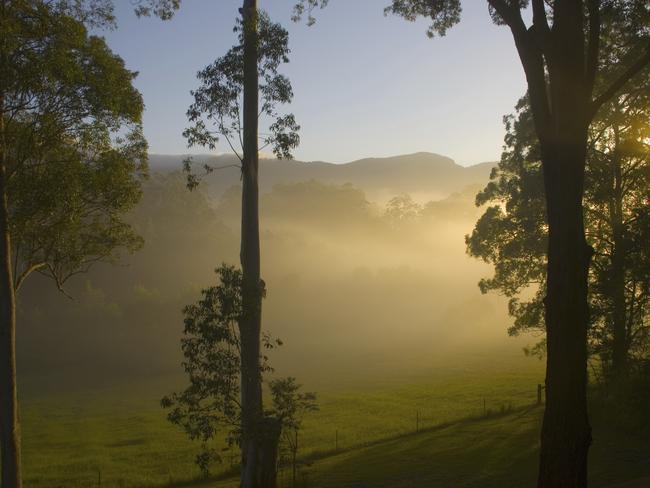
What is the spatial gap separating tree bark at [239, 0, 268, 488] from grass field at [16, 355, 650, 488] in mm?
4590

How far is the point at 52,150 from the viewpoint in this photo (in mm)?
17734

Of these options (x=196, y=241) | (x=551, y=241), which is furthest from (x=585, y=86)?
(x=196, y=241)

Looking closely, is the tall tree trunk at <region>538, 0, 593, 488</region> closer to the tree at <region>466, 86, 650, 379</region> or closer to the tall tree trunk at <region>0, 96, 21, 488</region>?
the tree at <region>466, 86, 650, 379</region>

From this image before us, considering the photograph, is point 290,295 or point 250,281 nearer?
point 250,281

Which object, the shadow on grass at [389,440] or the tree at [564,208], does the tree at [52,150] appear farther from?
the tree at [564,208]

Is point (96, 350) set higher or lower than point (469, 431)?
lower

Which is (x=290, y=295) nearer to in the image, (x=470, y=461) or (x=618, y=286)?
(x=618, y=286)

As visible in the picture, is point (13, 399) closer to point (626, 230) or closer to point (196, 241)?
point (626, 230)

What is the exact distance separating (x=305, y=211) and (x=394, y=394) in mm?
104686

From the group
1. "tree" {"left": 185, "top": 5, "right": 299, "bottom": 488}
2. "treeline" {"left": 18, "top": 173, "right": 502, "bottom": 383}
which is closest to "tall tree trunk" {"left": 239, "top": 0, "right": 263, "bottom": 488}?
"tree" {"left": 185, "top": 5, "right": 299, "bottom": 488}

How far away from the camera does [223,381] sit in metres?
14.0

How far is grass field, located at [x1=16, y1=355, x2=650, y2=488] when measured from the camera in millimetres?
19219

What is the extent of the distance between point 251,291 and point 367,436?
1781 centimetres

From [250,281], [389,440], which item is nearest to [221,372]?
[250,281]
